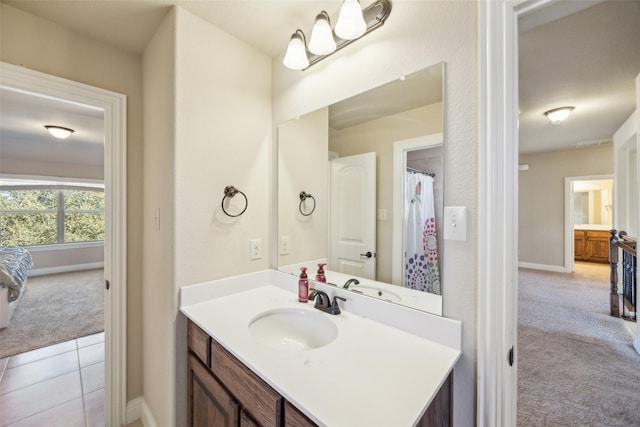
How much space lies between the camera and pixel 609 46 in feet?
6.37

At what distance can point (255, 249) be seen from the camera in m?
1.64

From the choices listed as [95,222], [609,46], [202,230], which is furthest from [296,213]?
[95,222]

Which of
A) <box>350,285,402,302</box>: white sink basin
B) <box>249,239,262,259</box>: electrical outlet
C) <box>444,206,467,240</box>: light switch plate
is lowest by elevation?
<box>350,285,402,302</box>: white sink basin

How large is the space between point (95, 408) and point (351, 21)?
2.84 m

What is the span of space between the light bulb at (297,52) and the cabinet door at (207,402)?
1.53 m

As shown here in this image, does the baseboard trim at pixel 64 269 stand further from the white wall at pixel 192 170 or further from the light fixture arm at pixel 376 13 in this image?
the light fixture arm at pixel 376 13

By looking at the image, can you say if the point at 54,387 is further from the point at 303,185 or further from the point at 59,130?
the point at 59,130

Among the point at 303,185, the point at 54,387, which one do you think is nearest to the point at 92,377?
the point at 54,387

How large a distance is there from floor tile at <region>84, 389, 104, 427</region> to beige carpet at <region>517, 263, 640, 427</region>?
2.72 m

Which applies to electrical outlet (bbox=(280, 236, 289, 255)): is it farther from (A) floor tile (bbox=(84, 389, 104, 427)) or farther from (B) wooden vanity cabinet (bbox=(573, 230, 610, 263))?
(B) wooden vanity cabinet (bbox=(573, 230, 610, 263))

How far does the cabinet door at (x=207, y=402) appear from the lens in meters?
0.98

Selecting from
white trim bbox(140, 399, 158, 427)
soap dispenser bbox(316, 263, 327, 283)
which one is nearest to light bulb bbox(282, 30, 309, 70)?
soap dispenser bbox(316, 263, 327, 283)

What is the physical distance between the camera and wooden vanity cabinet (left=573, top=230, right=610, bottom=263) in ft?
19.8

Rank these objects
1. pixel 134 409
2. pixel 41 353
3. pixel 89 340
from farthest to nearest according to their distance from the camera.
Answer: pixel 89 340, pixel 41 353, pixel 134 409
